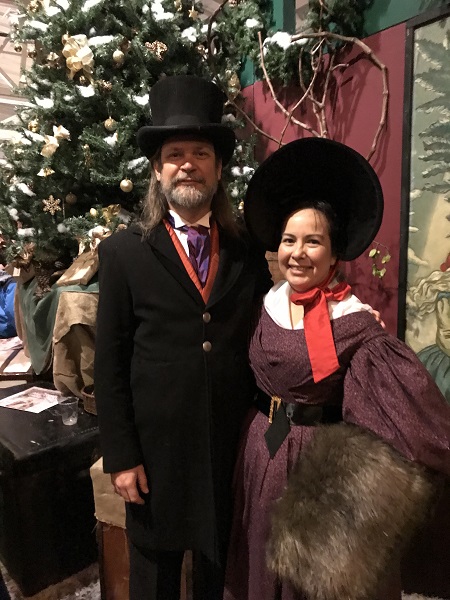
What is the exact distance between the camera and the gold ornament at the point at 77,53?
2176 millimetres

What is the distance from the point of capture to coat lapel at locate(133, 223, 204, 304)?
118 cm

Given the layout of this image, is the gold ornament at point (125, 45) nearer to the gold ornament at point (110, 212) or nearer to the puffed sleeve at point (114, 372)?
the gold ornament at point (110, 212)

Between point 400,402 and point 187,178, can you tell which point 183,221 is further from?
point 400,402

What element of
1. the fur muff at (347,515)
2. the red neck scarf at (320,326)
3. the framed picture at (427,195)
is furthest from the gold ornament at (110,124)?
the fur muff at (347,515)

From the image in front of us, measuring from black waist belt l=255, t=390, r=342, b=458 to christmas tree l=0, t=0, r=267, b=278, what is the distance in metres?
1.44

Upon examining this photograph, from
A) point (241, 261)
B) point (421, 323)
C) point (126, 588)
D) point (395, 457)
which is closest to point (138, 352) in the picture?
point (241, 261)

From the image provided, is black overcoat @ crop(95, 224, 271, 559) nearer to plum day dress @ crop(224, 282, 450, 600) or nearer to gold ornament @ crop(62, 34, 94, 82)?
plum day dress @ crop(224, 282, 450, 600)

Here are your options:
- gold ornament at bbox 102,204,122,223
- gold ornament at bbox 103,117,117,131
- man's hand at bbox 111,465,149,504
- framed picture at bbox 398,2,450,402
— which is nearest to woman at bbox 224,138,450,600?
man's hand at bbox 111,465,149,504

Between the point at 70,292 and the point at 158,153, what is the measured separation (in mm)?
888

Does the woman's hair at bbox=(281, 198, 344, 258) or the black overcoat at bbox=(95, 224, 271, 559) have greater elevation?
the woman's hair at bbox=(281, 198, 344, 258)

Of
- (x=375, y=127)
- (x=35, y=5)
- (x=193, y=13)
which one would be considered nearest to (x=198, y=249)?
(x=375, y=127)

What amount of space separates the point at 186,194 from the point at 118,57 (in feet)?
4.63

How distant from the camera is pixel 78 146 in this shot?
2373mm

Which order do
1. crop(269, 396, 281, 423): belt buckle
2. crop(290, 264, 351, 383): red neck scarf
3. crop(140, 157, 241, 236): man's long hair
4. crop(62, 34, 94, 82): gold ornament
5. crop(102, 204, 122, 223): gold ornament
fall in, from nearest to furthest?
crop(290, 264, 351, 383): red neck scarf → crop(269, 396, 281, 423): belt buckle → crop(140, 157, 241, 236): man's long hair → crop(62, 34, 94, 82): gold ornament → crop(102, 204, 122, 223): gold ornament
